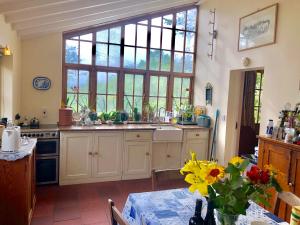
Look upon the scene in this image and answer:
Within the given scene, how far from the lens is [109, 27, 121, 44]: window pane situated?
4455mm

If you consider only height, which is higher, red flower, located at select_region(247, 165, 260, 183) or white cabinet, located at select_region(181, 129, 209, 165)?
red flower, located at select_region(247, 165, 260, 183)

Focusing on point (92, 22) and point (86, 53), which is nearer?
point (92, 22)

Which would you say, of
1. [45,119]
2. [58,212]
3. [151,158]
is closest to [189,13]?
[151,158]

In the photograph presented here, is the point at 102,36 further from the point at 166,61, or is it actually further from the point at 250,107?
the point at 250,107

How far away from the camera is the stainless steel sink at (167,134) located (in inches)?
162

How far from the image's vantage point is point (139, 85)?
15.5ft

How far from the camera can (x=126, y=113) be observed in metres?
4.51

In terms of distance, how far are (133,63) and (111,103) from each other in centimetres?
86

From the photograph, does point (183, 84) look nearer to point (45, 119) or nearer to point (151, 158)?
point (151, 158)

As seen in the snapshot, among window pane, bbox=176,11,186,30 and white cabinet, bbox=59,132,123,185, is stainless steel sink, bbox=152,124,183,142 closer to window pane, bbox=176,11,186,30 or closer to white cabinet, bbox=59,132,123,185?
white cabinet, bbox=59,132,123,185

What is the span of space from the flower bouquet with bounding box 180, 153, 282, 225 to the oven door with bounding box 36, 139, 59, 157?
2876 mm

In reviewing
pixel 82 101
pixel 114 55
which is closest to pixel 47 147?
pixel 82 101

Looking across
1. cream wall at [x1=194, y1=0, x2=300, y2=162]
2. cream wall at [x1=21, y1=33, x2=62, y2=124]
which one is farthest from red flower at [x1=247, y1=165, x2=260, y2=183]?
cream wall at [x1=21, y1=33, x2=62, y2=124]

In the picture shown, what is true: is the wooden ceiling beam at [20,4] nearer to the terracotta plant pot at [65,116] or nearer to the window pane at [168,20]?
the terracotta plant pot at [65,116]
